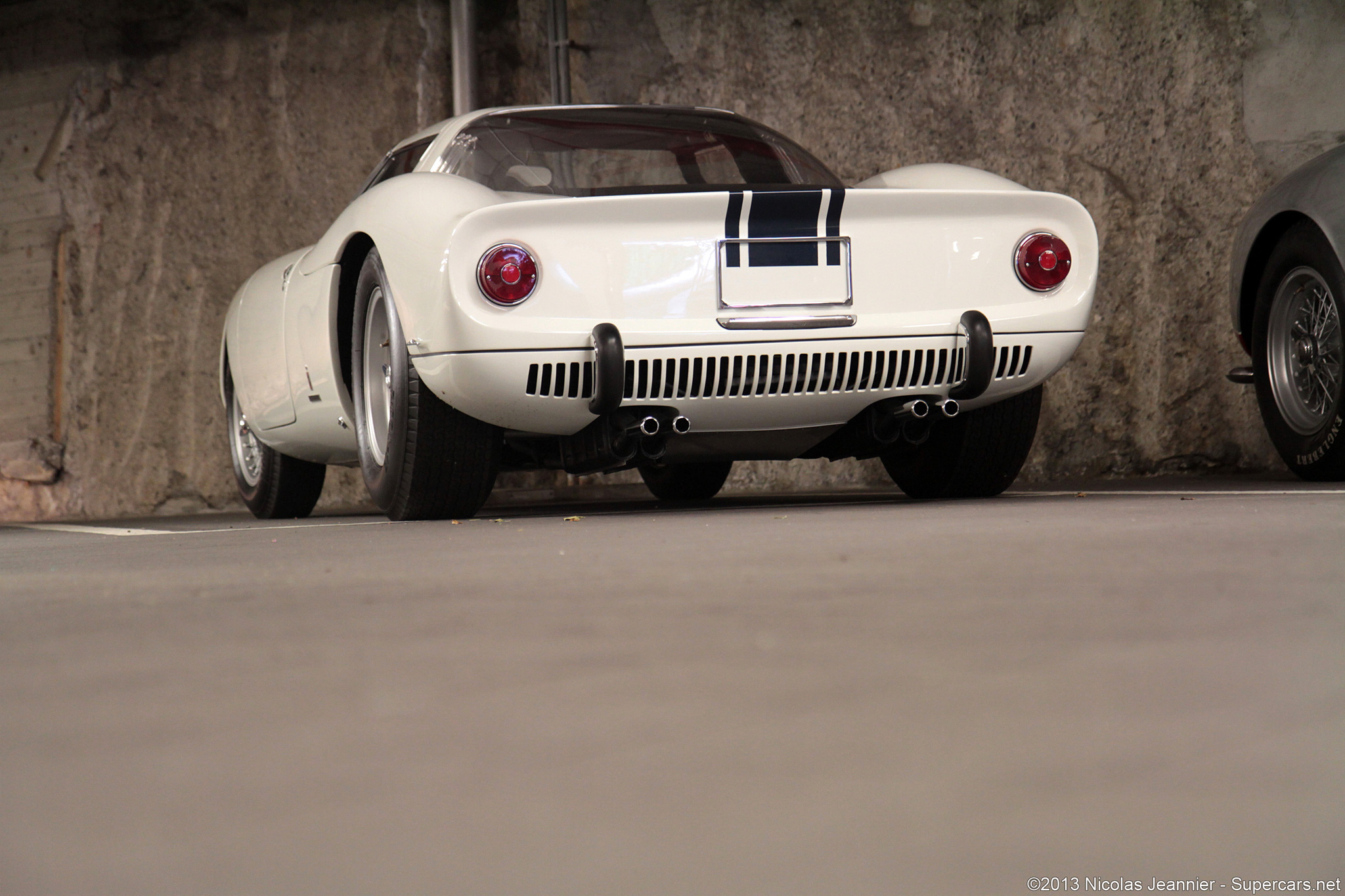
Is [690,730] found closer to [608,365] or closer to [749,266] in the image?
A: [608,365]

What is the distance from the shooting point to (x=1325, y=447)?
13.3 ft

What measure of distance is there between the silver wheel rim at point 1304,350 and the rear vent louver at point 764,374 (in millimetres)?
1596

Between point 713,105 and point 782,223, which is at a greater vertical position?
point 713,105

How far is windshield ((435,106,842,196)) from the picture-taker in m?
3.73

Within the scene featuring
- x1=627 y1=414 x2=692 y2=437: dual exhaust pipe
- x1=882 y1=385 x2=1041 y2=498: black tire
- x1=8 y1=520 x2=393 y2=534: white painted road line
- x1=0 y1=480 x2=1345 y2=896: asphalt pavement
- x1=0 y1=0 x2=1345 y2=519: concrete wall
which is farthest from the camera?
x1=0 y1=0 x2=1345 y2=519: concrete wall

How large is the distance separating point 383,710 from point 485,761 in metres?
0.17

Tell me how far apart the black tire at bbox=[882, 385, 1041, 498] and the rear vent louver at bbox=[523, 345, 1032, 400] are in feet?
1.23

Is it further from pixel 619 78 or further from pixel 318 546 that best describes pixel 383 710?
pixel 619 78

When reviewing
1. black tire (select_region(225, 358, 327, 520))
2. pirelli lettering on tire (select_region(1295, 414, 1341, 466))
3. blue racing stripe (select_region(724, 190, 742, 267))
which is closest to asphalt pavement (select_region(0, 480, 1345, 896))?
blue racing stripe (select_region(724, 190, 742, 267))

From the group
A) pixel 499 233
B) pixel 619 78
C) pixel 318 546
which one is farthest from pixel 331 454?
pixel 619 78

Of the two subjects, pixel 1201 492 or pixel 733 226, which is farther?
pixel 1201 492

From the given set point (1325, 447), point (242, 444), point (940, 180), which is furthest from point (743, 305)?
point (242, 444)

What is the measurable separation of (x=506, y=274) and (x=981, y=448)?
148 centimetres

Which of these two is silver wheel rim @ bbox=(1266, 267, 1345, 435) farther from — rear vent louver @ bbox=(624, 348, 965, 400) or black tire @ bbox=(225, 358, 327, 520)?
black tire @ bbox=(225, 358, 327, 520)
